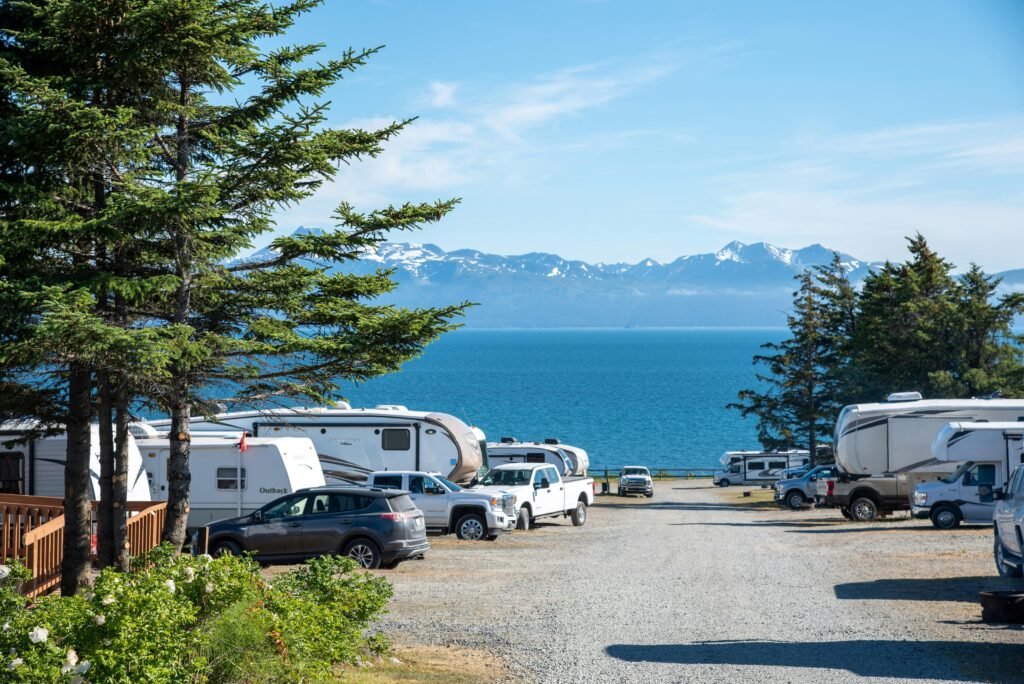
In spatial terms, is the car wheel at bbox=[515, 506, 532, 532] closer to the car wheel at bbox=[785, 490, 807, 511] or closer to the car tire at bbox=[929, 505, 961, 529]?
the car tire at bbox=[929, 505, 961, 529]

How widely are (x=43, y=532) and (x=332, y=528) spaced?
17.8 ft

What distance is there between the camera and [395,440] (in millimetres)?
29266

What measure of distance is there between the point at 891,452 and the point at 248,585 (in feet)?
84.2

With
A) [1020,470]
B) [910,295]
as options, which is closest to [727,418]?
[910,295]

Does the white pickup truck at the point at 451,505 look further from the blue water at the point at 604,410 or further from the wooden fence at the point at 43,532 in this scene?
the blue water at the point at 604,410

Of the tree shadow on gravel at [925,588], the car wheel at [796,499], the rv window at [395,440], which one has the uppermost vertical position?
the rv window at [395,440]

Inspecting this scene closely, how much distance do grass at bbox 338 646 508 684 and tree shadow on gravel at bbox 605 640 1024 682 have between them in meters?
1.37

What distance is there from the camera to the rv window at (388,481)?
24.9 meters

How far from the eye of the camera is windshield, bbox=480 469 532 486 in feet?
94.4

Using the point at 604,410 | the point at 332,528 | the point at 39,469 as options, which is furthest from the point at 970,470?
the point at 604,410

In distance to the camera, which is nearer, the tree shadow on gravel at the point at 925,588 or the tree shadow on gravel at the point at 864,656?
the tree shadow on gravel at the point at 864,656

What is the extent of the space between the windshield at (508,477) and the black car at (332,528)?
9771 millimetres

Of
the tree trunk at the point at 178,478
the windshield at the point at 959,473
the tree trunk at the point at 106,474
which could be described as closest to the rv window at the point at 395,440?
the windshield at the point at 959,473

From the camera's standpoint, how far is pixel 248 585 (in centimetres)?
896
